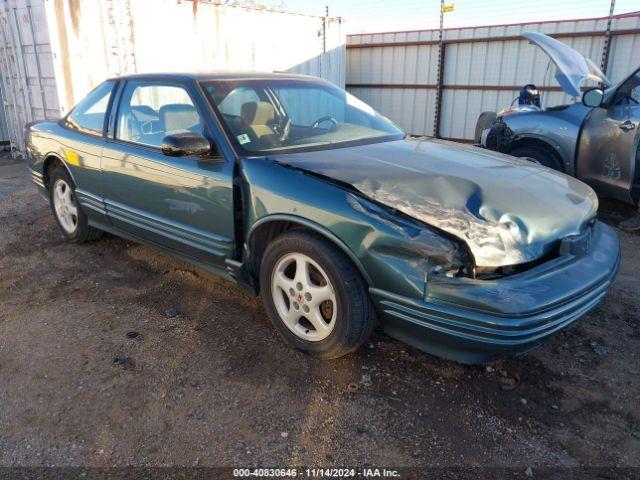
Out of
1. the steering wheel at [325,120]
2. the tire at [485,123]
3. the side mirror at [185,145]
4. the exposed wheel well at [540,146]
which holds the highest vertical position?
the steering wheel at [325,120]

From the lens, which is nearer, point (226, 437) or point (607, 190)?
point (226, 437)

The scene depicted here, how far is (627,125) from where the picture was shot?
5.10 meters

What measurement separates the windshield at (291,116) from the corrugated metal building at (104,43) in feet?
18.1

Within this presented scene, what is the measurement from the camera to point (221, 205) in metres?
3.11

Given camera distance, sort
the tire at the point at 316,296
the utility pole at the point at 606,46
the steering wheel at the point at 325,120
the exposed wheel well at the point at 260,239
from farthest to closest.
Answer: the utility pole at the point at 606,46
the steering wheel at the point at 325,120
the exposed wheel well at the point at 260,239
the tire at the point at 316,296

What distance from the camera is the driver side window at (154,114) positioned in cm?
343

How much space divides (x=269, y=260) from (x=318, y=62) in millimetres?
10375

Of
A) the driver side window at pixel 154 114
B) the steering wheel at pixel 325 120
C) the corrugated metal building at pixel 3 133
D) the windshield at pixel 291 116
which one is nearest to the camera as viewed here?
the windshield at pixel 291 116

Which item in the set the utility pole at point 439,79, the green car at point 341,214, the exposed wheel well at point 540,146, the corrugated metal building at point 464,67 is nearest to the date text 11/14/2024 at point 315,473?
the green car at point 341,214

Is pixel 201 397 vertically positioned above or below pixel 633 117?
below

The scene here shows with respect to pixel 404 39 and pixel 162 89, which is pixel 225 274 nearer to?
pixel 162 89

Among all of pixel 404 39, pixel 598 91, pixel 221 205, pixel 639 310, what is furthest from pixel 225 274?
pixel 404 39

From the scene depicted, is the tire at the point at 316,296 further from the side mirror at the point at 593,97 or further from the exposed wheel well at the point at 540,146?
the exposed wheel well at the point at 540,146

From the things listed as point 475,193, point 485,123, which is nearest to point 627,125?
point 485,123
